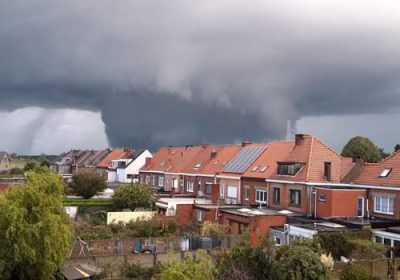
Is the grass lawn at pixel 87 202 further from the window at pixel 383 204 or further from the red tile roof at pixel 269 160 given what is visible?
the window at pixel 383 204

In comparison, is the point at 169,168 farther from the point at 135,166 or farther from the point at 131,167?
the point at 135,166

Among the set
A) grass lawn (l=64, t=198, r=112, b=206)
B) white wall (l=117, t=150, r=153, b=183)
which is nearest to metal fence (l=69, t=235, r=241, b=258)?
grass lawn (l=64, t=198, r=112, b=206)

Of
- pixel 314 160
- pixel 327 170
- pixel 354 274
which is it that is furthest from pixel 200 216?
pixel 354 274

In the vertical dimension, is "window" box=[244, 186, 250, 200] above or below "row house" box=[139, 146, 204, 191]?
below

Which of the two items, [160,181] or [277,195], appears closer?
[277,195]

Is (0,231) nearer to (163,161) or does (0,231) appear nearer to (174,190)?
(174,190)

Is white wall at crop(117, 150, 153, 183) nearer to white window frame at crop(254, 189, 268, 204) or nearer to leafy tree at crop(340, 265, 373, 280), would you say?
white window frame at crop(254, 189, 268, 204)
